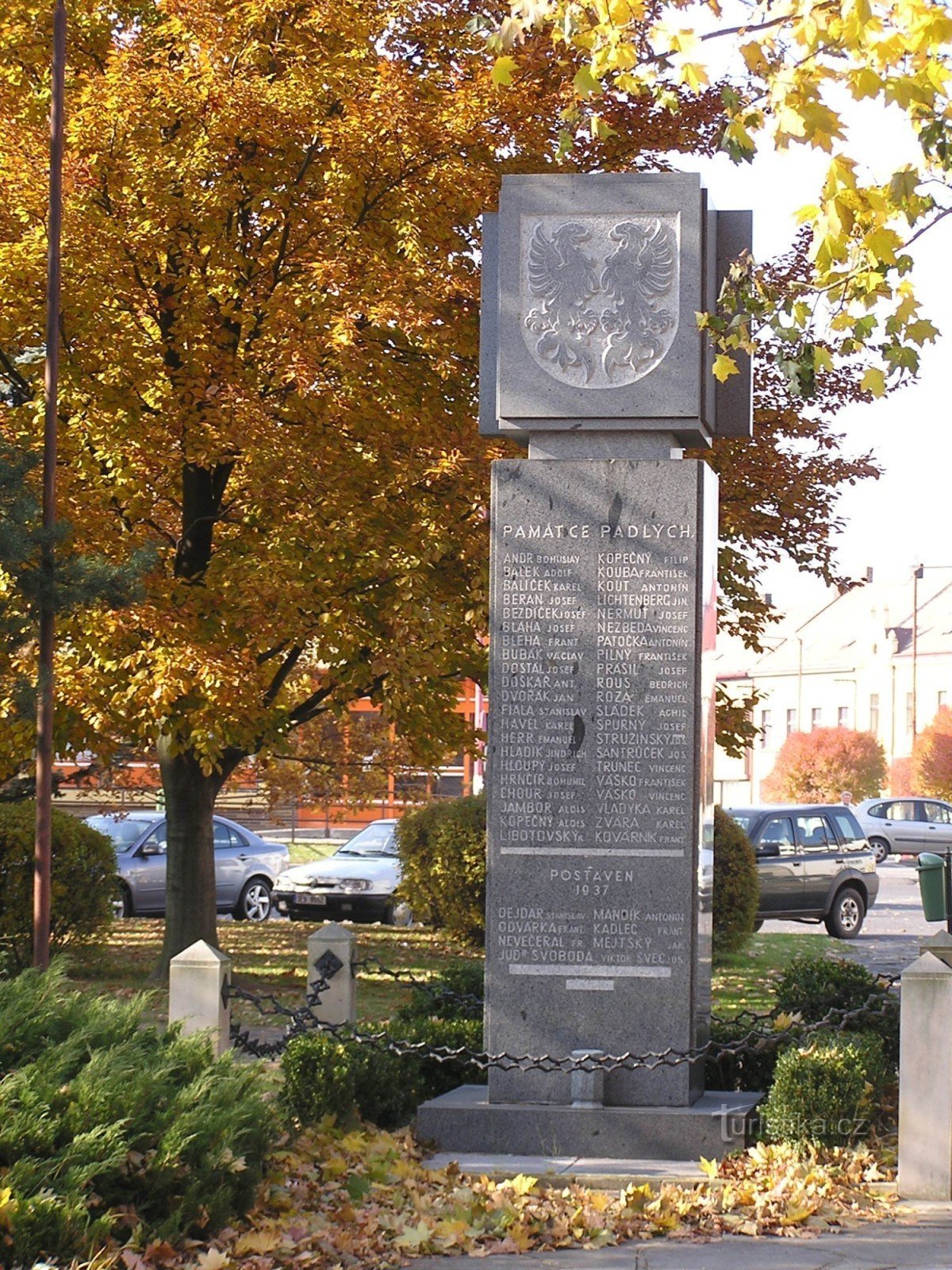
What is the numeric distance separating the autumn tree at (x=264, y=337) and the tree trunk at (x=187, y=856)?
1120mm

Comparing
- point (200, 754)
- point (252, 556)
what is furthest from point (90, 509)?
point (200, 754)

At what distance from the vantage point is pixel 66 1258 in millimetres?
5547

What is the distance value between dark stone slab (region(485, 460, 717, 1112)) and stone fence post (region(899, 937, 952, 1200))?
1200mm

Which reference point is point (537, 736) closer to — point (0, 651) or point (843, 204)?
point (843, 204)

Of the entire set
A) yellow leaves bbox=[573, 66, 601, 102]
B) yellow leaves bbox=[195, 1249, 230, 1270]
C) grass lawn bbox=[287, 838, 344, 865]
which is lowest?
grass lawn bbox=[287, 838, 344, 865]

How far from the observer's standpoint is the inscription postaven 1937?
27.2 ft

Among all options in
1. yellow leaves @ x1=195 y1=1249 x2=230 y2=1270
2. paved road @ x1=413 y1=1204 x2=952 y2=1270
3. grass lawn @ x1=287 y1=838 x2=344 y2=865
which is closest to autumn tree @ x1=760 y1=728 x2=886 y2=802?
grass lawn @ x1=287 y1=838 x2=344 y2=865

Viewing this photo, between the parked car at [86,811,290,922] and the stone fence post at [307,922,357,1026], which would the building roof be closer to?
the parked car at [86,811,290,922]

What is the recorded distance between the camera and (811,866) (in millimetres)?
23141

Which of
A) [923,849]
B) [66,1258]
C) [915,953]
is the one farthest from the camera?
[923,849]

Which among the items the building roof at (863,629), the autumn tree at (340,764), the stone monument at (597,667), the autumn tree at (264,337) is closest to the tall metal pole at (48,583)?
the autumn tree at (264,337)

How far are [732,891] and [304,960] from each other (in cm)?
449

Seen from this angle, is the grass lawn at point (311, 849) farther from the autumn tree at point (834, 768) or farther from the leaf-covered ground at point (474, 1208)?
the leaf-covered ground at point (474, 1208)

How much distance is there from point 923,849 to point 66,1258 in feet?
126
